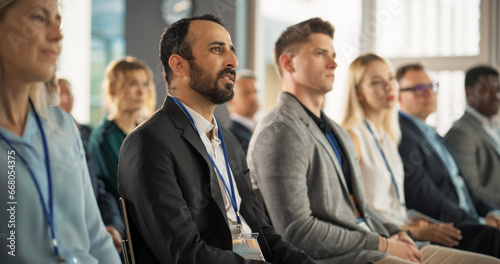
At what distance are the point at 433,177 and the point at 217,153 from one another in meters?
1.89

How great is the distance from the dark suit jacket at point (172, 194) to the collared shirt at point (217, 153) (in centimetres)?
5

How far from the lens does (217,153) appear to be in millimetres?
1637

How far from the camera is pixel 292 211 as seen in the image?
1.89m

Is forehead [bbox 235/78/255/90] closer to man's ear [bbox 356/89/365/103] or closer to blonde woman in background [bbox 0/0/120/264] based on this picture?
man's ear [bbox 356/89/365/103]

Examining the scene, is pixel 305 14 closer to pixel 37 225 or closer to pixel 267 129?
pixel 267 129

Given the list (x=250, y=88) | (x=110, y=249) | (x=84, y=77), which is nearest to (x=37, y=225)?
(x=110, y=249)

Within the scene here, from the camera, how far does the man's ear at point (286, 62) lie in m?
2.26

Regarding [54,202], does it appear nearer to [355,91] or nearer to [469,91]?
[355,91]

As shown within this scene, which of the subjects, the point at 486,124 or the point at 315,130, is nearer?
the point at 315,130

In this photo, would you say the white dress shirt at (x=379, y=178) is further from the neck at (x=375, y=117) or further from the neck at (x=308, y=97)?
the neck at (x=308, y=97)

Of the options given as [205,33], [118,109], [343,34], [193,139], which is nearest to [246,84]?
[343,34]

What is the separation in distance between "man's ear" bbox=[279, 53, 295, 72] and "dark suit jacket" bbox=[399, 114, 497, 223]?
3.68ft

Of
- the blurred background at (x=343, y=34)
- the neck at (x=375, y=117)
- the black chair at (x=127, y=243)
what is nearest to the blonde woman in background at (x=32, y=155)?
the black chair at (x=127, y=243)

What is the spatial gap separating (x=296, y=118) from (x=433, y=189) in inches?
51.0
